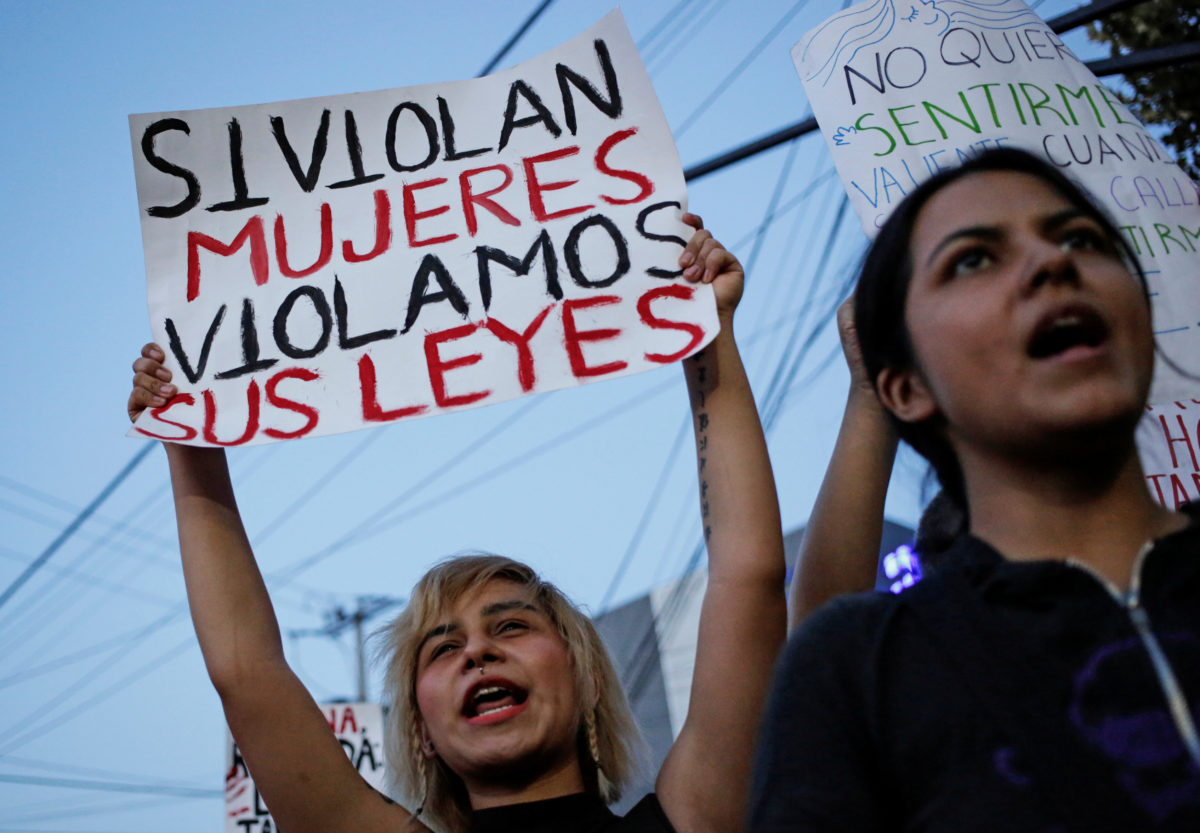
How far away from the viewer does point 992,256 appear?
1360mm

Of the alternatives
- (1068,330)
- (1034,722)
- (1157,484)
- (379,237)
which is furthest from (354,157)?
(1157,484)

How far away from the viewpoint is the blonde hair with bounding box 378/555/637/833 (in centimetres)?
230

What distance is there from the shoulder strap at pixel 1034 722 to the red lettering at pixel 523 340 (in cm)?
117

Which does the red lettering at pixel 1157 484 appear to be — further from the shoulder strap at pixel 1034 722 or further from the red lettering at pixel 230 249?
the red lettering at pixel 230 249

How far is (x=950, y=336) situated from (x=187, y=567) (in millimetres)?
1517

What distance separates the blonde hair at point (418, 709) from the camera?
2.30 meters

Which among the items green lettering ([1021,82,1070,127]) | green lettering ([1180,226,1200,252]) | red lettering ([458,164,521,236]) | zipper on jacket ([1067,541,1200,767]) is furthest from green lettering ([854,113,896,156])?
zipper on jacket ([1067,541,1200,767])

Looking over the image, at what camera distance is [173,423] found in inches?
87.5

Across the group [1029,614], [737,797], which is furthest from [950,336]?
[737,797]

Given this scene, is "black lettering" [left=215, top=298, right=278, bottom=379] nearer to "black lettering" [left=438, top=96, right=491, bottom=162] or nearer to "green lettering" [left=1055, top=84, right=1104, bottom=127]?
"black lettering" [left=438, top=96, right=491, bottom=162]

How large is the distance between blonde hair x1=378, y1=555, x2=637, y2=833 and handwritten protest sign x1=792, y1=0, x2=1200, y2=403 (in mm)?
1197

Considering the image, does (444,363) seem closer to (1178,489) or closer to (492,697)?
(492,697)

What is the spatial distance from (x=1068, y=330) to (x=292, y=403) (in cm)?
152

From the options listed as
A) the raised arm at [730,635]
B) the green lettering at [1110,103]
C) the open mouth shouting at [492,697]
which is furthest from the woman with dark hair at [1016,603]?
the green lettering at [1110,103]
